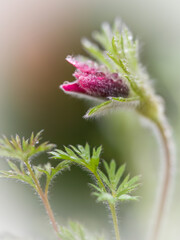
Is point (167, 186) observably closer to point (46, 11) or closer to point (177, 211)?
point (177, 211)

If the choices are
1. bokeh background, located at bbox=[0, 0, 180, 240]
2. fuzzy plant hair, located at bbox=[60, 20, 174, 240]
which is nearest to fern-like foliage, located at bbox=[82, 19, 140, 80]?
fuzzy plant hair, located at bbox=[60, 20, 174, 240]

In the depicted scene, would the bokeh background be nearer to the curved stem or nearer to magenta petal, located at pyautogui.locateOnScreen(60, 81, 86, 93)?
the curved stem

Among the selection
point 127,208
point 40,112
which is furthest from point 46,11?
point 127,208

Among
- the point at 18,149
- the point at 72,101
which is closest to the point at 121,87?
the point at 18,149

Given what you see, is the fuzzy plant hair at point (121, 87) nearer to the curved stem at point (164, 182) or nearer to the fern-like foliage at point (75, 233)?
the curved stem at point (164, 182)

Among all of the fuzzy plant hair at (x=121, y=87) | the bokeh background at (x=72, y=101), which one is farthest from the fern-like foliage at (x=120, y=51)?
the bokeh background at (x=72, y=101)

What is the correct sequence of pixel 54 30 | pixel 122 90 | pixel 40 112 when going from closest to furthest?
pixel 122 90, pixel 40 112, pixel 54 30
